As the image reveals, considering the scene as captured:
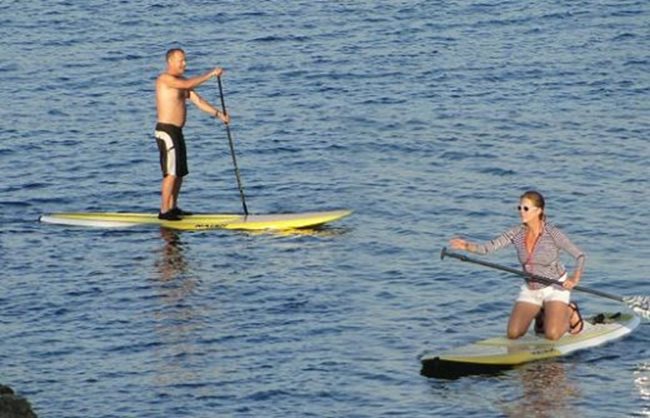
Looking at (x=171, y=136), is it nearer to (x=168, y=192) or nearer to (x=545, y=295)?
(x=168, y=192)

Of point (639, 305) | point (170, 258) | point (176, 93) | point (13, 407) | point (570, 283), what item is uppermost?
point (176, 93)

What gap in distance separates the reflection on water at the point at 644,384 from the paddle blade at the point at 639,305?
3.12ft

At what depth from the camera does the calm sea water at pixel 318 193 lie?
69.3 feet

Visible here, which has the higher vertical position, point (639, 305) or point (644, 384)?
point (639, 305)

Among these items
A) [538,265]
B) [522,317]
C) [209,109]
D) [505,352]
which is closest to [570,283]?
[538,265]

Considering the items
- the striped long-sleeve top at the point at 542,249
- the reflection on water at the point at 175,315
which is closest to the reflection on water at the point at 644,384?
the striped long-sleeve top at the point at 542,249

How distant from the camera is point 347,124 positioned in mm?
35156

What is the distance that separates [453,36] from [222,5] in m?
7.42

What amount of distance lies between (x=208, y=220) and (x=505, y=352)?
7880 mm

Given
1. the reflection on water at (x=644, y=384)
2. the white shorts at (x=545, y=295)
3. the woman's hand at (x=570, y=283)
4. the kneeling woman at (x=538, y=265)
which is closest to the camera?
the reflection on water at (x=644, y=384)

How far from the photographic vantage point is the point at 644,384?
68.0ft

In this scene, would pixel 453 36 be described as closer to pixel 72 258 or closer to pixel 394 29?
pixel 394 29

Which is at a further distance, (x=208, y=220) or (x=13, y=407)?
(x=208, y=220)

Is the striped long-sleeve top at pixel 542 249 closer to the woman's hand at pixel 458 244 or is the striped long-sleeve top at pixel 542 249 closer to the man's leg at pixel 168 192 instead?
the woman's hand at pixel 458 244
